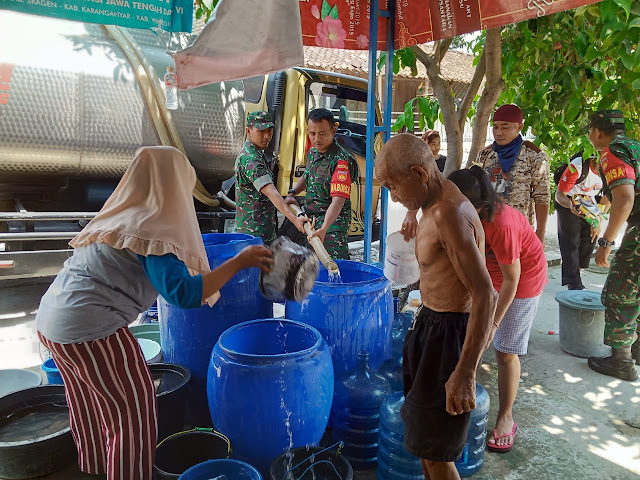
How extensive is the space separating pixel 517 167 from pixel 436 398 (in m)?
2.44

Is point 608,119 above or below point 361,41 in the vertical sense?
below

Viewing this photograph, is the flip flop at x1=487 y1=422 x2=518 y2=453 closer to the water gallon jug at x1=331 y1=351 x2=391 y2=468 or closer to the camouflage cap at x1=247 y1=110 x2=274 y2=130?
the water gallon jug at x1=331 y1=351 x2=391 y2=468

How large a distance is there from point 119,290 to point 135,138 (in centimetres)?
325

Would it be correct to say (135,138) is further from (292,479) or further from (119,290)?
(292,479)

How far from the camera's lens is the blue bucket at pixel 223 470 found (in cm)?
193

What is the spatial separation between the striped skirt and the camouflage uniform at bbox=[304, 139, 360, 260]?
208 cm

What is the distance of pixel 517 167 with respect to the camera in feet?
12.0

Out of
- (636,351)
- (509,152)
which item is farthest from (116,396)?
(636,351)

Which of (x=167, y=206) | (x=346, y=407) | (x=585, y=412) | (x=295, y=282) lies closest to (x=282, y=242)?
(x=295, y=282)

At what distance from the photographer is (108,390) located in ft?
6.19

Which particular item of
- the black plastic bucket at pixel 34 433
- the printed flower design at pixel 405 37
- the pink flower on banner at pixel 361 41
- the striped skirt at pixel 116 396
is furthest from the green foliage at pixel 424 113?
the black plastic bucket at pixel 34 433

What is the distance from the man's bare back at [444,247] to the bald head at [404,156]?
14 cm

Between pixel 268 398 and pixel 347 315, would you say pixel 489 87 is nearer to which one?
A: pixel 347 315

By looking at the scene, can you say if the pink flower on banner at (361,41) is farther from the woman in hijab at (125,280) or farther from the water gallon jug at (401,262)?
the woman in hijab at (125,280)
